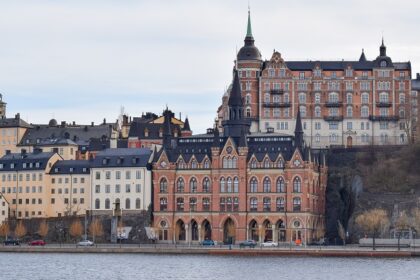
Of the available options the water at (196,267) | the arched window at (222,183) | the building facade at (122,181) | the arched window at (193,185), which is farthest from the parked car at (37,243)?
the arched window at (222,183)

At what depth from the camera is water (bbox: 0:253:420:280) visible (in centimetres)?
13825

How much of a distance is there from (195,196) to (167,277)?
5510 centimetres

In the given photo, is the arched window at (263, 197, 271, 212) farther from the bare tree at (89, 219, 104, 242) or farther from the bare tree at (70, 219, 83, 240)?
the bare tree at (70, 219, 83, 240)

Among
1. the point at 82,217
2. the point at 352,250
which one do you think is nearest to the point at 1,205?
the point at 82,217

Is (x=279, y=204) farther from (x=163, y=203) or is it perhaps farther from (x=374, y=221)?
(x=374, y=221)

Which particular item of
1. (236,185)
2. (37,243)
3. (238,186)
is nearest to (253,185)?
(238,186)

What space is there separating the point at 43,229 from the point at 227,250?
111ft

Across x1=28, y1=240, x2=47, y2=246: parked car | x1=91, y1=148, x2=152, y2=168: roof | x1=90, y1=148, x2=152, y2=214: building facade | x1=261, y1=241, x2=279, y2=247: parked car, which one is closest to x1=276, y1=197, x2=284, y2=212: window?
x1=261, y1=241, x2=279, y2=247: parked car

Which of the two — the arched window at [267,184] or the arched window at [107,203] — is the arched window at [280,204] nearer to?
the arched window at [267,184]

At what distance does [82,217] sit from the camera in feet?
638

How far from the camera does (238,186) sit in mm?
190375

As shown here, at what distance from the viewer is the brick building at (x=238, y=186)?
188 m

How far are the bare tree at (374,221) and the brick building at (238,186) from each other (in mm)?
10007

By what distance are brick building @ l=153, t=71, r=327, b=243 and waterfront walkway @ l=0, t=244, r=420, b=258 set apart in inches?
347
